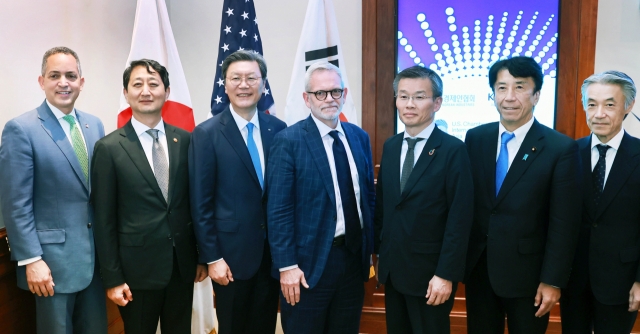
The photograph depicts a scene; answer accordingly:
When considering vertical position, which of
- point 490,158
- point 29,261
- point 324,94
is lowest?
point 29,261

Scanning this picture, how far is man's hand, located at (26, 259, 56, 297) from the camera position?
1983 mm

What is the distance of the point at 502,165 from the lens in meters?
1.99

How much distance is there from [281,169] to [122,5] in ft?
7.29

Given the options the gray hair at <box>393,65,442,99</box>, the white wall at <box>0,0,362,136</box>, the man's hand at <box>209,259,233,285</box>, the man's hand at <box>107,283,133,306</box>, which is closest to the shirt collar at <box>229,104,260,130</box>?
the man's hand at <box>209,259,233,285</box>

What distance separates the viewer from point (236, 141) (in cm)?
213

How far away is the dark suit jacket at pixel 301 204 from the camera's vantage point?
194 cm

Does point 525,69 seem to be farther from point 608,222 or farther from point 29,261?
point 29,261

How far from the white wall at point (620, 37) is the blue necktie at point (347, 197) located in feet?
7.46

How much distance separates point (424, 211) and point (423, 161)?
0.72ft

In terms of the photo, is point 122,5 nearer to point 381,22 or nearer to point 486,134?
point 381,22

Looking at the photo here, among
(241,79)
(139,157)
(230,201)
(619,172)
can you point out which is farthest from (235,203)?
(619,172)

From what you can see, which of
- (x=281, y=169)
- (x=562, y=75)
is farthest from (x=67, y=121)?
(x=562, y=75)

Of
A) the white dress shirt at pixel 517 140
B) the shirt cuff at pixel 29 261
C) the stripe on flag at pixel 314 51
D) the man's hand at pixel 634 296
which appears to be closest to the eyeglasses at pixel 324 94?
the white dress shirt at pixel 517 140

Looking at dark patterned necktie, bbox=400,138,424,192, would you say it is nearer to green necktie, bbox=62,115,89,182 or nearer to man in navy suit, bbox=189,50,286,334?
man in navy suit, bbox=189,50,286,334
